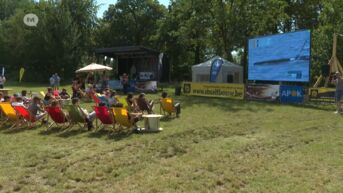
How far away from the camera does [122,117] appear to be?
40.1ft

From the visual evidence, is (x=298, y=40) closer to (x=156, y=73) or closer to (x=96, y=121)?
(x=96, y=121)

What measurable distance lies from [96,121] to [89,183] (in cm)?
618

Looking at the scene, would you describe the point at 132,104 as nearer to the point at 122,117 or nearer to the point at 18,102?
the point at 122,117

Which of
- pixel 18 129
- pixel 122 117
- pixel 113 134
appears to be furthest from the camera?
pixel 18 129

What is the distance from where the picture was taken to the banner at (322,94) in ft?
70.5

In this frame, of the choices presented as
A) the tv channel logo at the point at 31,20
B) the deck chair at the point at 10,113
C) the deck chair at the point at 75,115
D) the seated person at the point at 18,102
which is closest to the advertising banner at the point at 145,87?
the seated person at the point at 18,102

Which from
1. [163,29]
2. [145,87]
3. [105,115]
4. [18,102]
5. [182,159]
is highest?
[163,29]

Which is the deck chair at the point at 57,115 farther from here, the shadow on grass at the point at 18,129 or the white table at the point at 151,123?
the white table at the point at 151,123

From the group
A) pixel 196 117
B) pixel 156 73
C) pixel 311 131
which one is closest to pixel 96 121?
pixel 196 117

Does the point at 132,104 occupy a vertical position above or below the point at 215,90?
below

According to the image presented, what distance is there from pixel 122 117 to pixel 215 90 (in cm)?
1408

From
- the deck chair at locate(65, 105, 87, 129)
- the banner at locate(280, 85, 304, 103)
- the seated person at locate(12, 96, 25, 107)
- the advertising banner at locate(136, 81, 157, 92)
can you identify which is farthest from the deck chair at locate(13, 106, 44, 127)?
the advertising banner at locate(136, 81, 157, 92)

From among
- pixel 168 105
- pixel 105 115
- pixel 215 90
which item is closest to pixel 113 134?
pixel 105 115

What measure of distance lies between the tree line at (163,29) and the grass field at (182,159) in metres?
23.3
